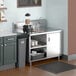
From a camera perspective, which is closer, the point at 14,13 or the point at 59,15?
the point at 14,13

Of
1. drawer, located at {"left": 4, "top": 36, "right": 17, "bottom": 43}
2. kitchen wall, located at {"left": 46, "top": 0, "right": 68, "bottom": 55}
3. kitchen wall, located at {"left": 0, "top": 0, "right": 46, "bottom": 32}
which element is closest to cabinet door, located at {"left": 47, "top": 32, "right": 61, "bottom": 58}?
kitchen wall, located at {"left": 46, "top": 0, "right": 68, "bottom": 55}

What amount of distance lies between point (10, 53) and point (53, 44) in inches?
48.7

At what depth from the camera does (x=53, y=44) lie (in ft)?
22.6

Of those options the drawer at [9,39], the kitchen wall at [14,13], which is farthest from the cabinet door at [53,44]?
the drawer at [9,39]

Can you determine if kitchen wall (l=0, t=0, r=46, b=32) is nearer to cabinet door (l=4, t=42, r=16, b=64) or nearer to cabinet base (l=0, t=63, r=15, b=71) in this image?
cabinet door (l=4, t=42, r=16, b=64)

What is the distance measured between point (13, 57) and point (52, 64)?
3.27 ft

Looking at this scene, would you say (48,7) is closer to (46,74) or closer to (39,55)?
(39,55)

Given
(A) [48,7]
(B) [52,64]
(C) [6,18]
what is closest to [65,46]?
(B) [52,64]

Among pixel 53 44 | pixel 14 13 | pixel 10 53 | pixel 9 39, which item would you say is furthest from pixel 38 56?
pixel 14 13

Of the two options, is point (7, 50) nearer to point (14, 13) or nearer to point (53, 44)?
A: point (14, 13)

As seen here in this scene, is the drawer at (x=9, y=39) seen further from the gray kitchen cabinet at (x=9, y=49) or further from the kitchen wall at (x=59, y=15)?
the kitchen wall at (x=59, y=15)

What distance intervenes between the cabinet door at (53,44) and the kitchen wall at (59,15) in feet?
0.53

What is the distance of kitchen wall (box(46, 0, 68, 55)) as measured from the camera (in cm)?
690

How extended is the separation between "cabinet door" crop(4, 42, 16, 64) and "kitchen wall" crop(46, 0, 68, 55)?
1458mm
